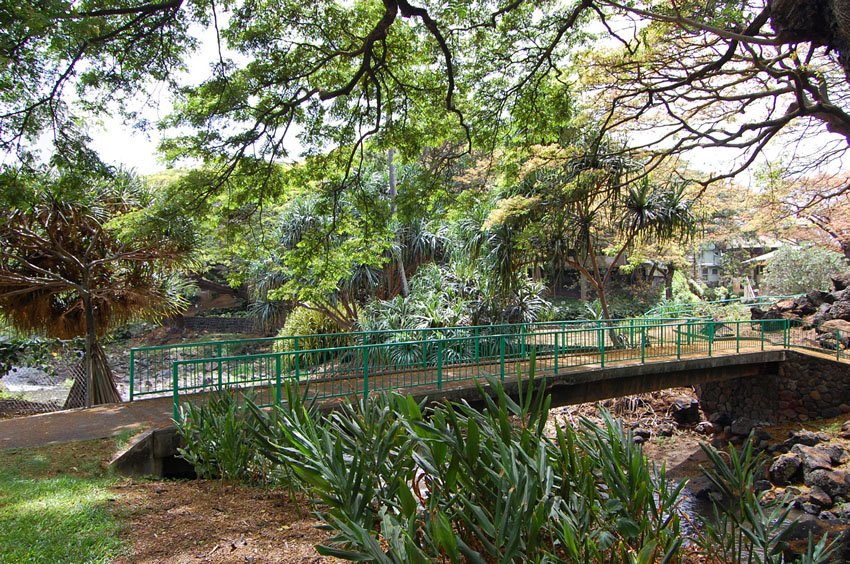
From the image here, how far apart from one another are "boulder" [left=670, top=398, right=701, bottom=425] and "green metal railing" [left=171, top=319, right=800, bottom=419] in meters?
1.68

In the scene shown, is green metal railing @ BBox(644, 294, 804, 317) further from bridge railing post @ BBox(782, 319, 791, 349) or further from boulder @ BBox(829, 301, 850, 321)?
bridge railing post @ BBox(782, 319, 791, 349)

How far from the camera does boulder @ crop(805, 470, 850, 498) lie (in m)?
9.30

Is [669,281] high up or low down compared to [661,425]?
up

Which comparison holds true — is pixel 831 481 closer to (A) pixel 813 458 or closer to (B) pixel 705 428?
(A) pixel 813 458

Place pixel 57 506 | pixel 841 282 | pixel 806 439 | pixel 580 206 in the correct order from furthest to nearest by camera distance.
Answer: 1. pixel 841 282
2. pixel 580 206
3. pixel 806 439
4. pixel 57 506

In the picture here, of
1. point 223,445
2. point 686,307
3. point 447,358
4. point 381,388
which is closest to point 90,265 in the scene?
point 381,388

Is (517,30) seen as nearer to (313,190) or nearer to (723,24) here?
(723,24)

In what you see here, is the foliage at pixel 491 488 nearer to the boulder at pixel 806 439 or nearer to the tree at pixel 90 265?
the tree at pixel 90 265

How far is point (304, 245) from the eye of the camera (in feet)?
37.9

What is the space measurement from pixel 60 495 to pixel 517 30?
8162 millimetres

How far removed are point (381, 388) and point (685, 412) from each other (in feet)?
31.2

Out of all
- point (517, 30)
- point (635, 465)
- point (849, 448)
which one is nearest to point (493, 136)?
point (517, 30)

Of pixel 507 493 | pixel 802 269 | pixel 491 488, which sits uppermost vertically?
pixel 802 269

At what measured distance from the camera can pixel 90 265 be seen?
31.9ft
